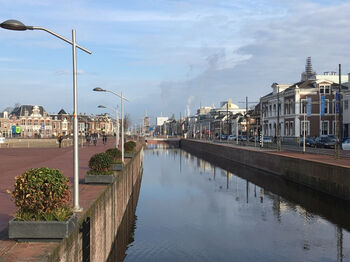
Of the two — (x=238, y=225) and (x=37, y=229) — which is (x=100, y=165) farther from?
(x=37, y=229)

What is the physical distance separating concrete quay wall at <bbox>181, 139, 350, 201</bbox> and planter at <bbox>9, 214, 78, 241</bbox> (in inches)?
877

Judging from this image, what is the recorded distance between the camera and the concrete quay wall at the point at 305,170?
27.2 metres

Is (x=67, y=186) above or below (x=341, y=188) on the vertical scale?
above

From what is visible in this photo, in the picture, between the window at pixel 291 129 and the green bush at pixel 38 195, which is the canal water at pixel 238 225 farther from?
the window at pixel 291 129

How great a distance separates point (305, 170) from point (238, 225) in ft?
47.5

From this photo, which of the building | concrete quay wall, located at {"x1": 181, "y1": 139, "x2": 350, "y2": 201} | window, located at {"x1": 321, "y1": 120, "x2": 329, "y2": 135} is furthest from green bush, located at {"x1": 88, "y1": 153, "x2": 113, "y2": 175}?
window, located at {"x1": 321, "y1": 120, "x2": 329, "y2": 135}

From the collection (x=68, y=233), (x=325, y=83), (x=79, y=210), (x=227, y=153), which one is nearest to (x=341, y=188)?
(x=79, y=210)

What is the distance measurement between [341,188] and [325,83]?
60388 mm

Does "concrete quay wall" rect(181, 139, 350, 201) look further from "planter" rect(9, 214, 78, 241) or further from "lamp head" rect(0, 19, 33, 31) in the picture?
"lamp head" rect(0, 19, 33, 31)

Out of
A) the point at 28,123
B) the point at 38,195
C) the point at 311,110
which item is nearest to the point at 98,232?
the point at 38,195

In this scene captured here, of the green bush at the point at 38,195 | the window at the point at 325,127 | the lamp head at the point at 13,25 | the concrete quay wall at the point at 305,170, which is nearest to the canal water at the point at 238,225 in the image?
the concrete quay wall at the point at 305,170

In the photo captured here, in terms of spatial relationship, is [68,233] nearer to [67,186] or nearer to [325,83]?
[67,186]

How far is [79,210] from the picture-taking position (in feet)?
37.9

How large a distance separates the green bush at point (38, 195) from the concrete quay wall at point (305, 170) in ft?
72.8
